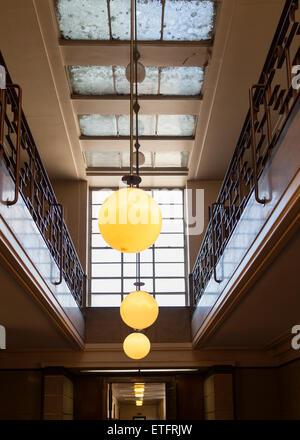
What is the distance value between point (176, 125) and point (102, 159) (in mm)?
1940

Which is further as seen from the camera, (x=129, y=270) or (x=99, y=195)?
(x=99, y=195)

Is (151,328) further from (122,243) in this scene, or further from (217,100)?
(122,243)

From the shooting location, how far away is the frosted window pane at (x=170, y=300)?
11.7 meters

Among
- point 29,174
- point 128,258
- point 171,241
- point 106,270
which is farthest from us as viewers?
point 171,241

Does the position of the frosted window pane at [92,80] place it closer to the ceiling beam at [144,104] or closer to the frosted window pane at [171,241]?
the ceiling beam at [144,104]

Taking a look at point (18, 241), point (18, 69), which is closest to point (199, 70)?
point (18, 69)

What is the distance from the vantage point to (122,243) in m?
3.05

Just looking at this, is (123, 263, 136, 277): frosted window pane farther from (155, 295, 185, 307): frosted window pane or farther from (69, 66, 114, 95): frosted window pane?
(69, 66, 114, 95): frosted window pane

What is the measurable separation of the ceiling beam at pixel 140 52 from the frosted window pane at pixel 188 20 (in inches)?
3.8

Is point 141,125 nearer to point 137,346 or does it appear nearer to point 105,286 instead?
point 105,286

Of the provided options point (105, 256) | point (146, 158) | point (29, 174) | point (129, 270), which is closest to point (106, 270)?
point (105, 256)

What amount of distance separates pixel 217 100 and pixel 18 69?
2915 millimetres

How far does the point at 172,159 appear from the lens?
1145cm

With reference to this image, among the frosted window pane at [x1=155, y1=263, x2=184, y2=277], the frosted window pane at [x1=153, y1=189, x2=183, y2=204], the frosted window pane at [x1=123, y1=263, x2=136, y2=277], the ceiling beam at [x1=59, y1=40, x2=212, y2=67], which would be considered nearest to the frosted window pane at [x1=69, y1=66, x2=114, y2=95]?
the ceiling beam at [x1=59, y1=40, x2=212, y2=67]
